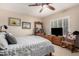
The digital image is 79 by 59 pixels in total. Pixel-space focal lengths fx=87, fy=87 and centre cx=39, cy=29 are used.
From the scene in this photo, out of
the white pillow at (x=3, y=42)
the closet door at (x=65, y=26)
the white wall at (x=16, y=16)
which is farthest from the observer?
the closet door at (x=65, y=26)

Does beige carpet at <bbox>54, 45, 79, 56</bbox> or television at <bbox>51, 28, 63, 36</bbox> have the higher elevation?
television at <bbox>51, 28, 63, 36</bbox>

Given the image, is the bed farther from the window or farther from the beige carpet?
the window

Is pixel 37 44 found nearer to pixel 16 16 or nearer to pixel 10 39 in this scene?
pixel 10 39

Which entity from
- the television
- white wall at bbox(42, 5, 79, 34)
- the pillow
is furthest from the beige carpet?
the pillow

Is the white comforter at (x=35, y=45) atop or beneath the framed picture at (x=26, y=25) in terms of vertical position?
beneath

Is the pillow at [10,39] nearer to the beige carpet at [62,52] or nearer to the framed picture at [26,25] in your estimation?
the framed picture at [26,25]

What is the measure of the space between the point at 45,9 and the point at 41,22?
26cm

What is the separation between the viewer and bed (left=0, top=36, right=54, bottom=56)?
4.58 feet

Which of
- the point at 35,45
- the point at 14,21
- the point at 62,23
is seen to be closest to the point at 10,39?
the point at 14,21

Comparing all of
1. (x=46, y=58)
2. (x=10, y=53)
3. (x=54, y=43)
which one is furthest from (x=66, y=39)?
(x=10, y=53)

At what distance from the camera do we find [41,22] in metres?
1.68

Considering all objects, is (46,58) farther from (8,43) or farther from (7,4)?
(7,4)

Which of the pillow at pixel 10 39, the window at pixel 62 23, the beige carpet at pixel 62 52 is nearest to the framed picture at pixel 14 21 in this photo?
the pillow at pixel 10 39

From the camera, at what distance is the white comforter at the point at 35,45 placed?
1502 mm
